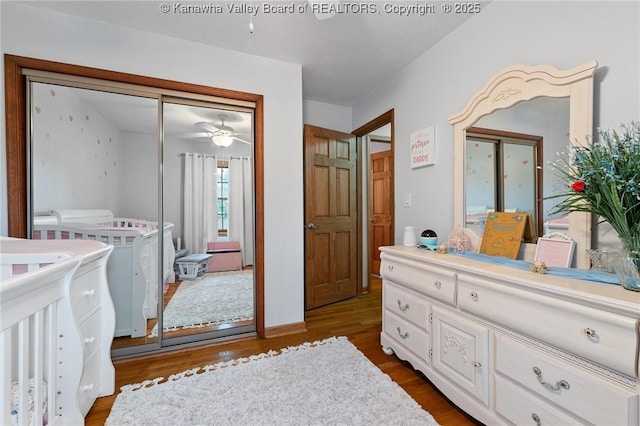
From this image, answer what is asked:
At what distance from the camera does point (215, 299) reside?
247 centimetres

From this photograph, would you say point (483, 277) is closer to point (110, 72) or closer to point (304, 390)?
point (304, 390)

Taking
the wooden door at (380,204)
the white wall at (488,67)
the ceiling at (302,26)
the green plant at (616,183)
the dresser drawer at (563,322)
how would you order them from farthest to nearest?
the wooden door at (380,204) < the ceiling at (302,26) < the white wall at (488,67) < the green plant at (616,183) < the dresser drawer at (563,322)

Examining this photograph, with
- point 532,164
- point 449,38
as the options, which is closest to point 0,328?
point 532,164

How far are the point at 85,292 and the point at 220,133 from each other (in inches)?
61.7

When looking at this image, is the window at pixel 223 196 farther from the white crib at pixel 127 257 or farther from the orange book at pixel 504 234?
the orange book at pixel 504 234

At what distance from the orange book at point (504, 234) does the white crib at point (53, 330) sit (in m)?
2.14

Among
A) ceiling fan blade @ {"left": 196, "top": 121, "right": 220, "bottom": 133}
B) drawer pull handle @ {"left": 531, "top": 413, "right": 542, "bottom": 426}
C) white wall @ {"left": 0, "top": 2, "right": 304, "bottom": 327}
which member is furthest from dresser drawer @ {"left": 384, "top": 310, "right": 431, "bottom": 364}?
ceiling fan blade @ {"left": 196, "top": 121, "right": 220, "bottom": 133}

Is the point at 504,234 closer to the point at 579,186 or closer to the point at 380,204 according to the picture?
the point at 579,186

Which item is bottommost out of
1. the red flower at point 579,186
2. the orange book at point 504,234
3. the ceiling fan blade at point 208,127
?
the orange book at point 504,234

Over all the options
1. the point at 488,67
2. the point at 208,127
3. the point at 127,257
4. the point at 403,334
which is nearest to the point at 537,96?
the point at 488,67

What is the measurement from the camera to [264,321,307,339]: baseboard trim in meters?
2.35

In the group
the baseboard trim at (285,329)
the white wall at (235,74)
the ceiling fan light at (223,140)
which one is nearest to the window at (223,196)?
the ceiling fan light at (223,140)

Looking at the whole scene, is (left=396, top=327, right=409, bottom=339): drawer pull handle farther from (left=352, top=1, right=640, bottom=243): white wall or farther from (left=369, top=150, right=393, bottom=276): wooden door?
(left=369, top=150, right=393, bottom=276): wooden door

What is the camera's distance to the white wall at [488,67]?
117 centimetres
